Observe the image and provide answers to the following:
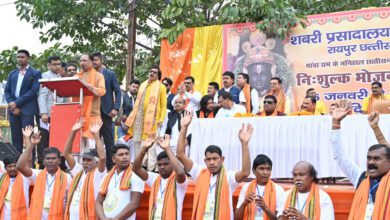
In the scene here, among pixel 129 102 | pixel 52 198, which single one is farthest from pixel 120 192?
pixel 129 102

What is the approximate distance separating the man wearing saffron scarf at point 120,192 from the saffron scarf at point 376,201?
89.9 inches

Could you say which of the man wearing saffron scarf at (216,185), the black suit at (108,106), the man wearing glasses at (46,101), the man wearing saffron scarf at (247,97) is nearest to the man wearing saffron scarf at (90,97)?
the black suit at (108,106)

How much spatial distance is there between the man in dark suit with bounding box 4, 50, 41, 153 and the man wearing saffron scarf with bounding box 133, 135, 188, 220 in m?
2.77

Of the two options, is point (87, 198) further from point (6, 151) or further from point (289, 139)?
point (289, 139)

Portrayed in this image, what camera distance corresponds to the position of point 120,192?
650cm

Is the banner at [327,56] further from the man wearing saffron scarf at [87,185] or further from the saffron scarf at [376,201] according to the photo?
the saffron scarf at [376,201]

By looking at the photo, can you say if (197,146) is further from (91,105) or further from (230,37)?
(230,37)

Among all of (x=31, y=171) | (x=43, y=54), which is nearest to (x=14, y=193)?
(x=31, y=171)

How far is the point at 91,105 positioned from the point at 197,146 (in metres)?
1.50

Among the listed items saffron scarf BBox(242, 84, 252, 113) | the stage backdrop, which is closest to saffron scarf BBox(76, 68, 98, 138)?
saffron scarf BBox(242, 84, 252, 113)

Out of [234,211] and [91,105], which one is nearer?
[234,211]

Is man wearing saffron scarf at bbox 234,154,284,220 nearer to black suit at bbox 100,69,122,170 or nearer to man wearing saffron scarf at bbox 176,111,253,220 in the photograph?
man wearing saffron scarf at bbox 176,111,253,220

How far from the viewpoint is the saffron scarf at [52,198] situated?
22.7ft

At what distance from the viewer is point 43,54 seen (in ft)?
43.0
